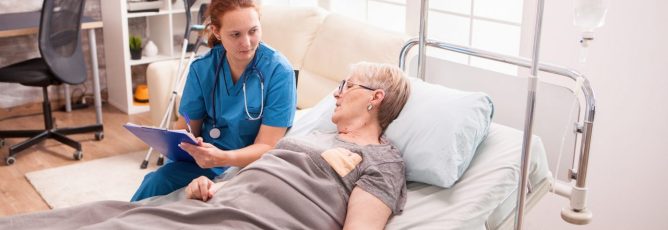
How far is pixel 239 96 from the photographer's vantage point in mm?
2420

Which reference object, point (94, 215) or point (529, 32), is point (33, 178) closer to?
point (94, 215)

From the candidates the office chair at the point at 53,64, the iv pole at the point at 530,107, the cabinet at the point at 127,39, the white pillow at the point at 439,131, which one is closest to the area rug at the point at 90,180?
the office chair at the point at 53,64

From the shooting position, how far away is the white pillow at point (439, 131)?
2031 mm

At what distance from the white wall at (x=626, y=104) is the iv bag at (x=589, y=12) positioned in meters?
0.71

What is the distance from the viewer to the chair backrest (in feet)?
12.5

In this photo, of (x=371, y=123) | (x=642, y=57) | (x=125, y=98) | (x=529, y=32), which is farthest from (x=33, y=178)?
(x=642, y=57)

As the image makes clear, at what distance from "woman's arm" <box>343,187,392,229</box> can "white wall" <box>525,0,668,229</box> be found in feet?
3.32

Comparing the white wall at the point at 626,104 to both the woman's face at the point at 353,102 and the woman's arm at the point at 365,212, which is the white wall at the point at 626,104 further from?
the woman's arm at the point at 365,212

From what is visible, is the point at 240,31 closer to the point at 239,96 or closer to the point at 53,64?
the point at 239,96

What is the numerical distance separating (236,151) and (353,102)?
1.30ft

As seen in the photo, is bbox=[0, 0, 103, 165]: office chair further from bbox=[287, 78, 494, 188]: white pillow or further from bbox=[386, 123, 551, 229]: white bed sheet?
bbox=[386, 123, 551, 229]: white bed sheet

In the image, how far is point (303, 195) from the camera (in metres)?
1.94

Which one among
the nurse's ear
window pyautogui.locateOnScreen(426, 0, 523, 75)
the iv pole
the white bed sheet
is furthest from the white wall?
the nurse's ear

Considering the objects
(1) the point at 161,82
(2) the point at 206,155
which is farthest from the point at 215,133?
(1) the point at 161,82
